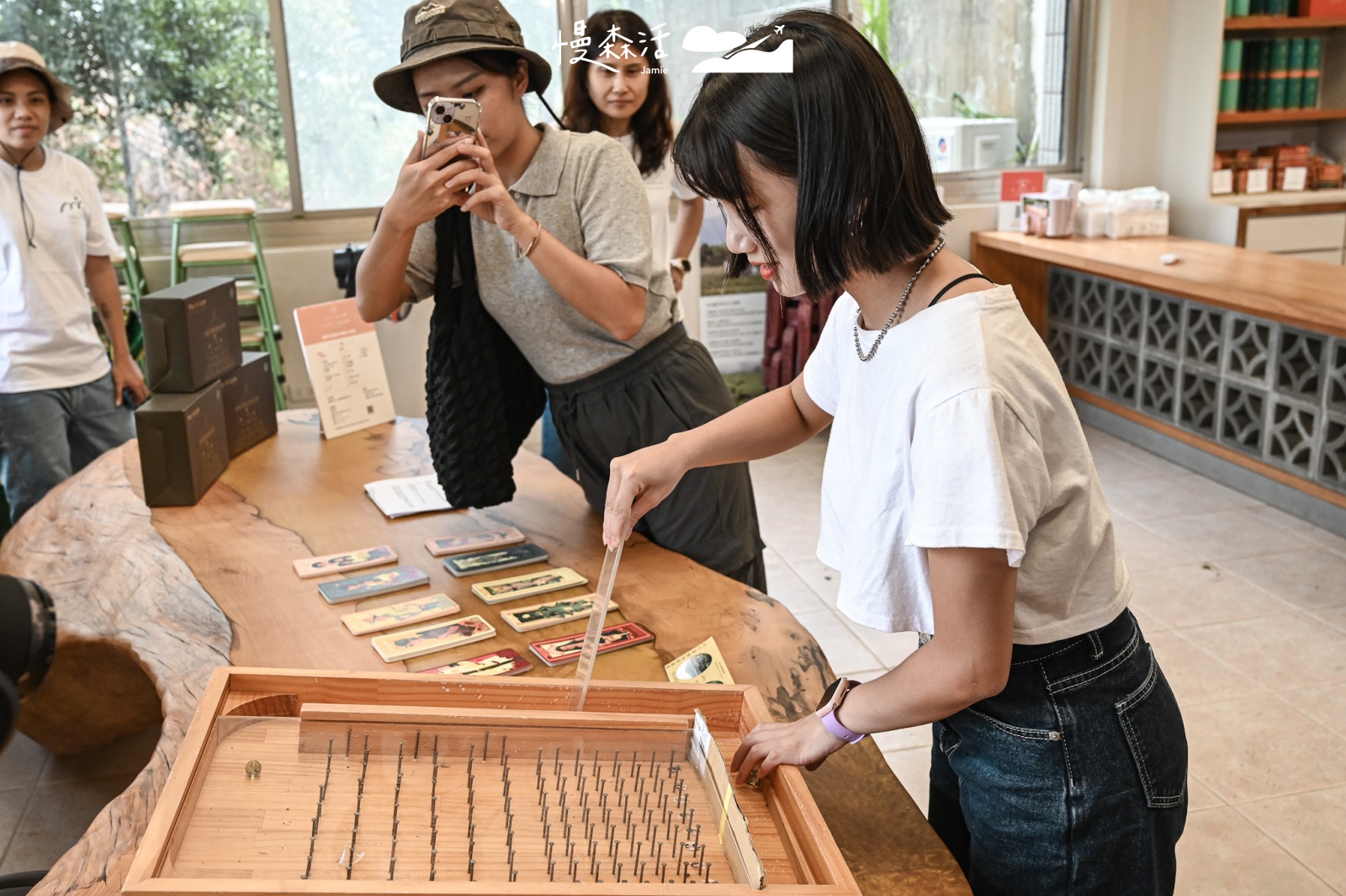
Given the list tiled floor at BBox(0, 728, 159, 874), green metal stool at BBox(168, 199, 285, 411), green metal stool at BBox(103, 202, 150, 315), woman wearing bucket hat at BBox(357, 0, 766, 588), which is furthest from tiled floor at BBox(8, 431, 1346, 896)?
green metal stool at BBox(103, 202, 150, 315)

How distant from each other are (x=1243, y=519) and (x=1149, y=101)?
97.2 inches

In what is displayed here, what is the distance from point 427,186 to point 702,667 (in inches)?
32.9

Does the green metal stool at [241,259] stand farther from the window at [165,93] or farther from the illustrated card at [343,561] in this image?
the illustrated card at [343,561]

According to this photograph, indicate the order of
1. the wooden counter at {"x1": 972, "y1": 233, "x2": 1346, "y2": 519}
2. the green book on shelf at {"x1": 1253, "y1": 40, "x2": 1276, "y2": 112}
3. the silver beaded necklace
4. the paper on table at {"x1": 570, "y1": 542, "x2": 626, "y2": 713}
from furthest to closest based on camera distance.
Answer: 1. the green book on shelf at {"x1": 1253, "y1": 40, "x2": 1276, "y2": 112}
2. the wooden counter at {"x1": 972, "y1": 233, "x2": 1346, "y2": 519}
3. the paper on table at {"x1": 570, "y1": 542, "x2": 626, "y2": 713}
4. the silver beaded necklace

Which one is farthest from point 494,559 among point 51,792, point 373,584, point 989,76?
point 989,76

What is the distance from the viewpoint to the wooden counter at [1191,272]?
3.59 m

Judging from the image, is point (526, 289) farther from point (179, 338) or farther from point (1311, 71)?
point (1311, 71)

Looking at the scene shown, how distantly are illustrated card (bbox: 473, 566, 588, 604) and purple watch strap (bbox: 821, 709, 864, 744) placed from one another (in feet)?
2.47

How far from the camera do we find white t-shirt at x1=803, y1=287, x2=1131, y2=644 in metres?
0.90

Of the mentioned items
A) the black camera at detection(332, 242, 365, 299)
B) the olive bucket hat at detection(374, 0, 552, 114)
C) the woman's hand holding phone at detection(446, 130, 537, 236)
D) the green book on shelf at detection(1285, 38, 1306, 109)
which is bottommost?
the black camera at detection(332, 242, 365, 299)

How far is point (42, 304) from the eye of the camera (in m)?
3.15

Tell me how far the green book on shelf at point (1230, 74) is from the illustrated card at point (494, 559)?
475 centimetres

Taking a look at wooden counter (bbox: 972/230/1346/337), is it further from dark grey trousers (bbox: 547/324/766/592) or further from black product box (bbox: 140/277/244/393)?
black product box (bbox: 140/277/244/393)

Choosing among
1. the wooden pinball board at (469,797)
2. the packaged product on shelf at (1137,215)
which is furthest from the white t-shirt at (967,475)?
the packaged product on shelf at (1137,215)
